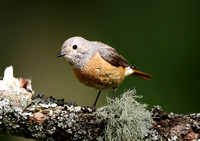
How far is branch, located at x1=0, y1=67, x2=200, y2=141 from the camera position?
247 centimetres

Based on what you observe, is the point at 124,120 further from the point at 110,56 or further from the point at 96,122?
the point at 110,56

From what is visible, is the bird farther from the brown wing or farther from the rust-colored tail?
the rust-colored tail

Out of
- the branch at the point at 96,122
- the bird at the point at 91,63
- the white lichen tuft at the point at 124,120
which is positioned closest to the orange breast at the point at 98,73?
the bird at the point at 91,63

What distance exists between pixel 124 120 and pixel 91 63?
1.02 m

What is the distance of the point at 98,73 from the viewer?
3.32 m

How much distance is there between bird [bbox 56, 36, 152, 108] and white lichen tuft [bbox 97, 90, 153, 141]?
804 millimetres

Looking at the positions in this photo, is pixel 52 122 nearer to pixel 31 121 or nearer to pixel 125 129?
pixel 31 121

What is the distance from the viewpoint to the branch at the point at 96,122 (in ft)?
8.11

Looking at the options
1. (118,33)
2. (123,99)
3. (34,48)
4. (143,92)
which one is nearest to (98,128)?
(123,99)

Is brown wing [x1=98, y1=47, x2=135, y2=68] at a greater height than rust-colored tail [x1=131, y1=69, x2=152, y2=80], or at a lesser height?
Answer: lesser

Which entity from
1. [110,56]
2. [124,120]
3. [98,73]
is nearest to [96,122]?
[124,120]

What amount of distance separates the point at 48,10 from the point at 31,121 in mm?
3283

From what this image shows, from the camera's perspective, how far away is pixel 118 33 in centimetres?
500

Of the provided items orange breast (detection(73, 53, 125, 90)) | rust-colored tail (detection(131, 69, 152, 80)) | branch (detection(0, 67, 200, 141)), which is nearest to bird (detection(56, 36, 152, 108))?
orange breast (detection(73, 53, 125, 90))
